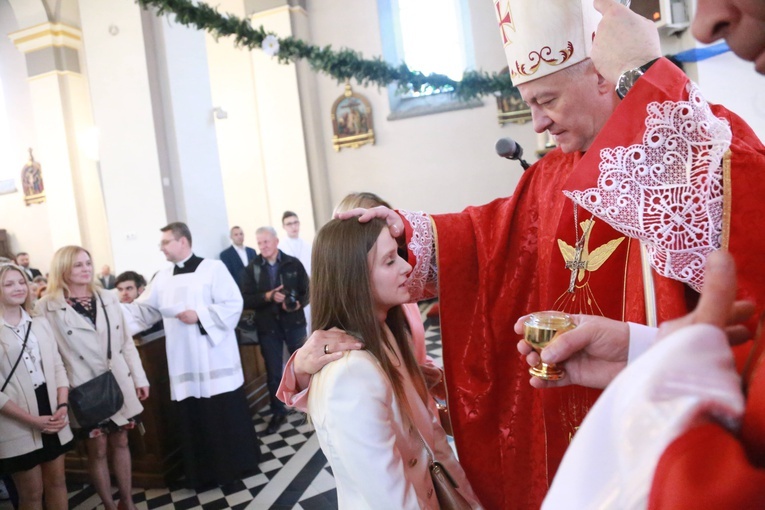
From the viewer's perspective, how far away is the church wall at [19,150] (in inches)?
474

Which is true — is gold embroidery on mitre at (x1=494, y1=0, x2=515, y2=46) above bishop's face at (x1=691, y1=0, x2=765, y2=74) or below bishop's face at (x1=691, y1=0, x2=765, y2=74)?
above

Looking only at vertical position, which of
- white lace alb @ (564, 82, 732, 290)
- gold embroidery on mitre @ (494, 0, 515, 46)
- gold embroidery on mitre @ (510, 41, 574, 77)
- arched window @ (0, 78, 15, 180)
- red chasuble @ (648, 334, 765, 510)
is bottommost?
red chasuble @ (648, 334, 765, 510)

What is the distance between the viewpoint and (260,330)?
17.6ft

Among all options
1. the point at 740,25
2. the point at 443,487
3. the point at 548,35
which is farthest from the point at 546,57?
the point at 443,487

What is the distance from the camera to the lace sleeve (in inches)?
143

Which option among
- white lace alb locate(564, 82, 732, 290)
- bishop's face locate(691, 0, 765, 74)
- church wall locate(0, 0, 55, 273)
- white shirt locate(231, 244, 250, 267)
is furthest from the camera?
church wall locate(0, 0, 55, 273)

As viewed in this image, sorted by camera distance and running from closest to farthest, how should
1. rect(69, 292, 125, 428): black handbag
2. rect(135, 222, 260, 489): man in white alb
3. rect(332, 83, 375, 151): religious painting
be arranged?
rect(69, 292, 125, 428): black handbag < rect(135, 222, 260, 489): man in white alb < rect(332, 83, 375, 151): religious painting

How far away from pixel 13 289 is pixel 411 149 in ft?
26.4

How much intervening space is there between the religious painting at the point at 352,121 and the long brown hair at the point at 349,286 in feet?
30.1

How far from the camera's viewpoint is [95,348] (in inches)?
143

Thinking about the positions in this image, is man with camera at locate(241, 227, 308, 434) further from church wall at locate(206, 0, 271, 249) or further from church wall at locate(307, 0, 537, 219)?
church wall at locate(206, 0, 271, 249)

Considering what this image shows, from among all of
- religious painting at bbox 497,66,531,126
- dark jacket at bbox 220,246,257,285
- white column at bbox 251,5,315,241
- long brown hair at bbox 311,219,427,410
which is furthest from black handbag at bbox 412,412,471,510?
religious painting at bbox 497,66,531,126

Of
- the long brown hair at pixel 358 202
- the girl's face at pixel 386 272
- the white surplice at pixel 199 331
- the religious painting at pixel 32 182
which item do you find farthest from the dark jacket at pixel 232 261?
the religious painting at pixel 32 182

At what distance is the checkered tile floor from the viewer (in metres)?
3.87
